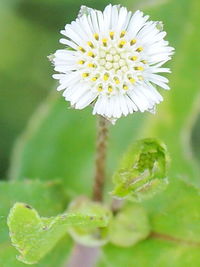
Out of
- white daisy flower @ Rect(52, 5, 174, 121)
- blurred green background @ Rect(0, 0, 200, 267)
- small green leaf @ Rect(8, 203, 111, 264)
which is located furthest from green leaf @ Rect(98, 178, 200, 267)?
white daisy flower @ Rect(52, 5, 174, 121)

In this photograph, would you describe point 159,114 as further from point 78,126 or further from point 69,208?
point 69,208

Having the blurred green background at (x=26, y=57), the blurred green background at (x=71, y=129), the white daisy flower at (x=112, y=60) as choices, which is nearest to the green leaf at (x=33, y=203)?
the blurred green background at (x=71, y=129)

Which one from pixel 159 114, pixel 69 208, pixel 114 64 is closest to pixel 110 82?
pixel 114 64

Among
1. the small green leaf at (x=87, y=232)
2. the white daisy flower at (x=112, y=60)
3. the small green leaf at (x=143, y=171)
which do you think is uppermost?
the white daisy flower at (x=112, y=60)

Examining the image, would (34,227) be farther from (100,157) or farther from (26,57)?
(26,57)

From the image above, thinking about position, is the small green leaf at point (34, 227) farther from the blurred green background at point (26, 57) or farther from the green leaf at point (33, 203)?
the blurred green background at point (26, 57)

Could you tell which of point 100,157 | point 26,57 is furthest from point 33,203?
point 26,57

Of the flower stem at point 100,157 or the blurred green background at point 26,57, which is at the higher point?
the blurred green background at point 26,57

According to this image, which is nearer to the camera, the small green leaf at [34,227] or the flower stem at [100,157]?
the small green leaf at [34,227]
